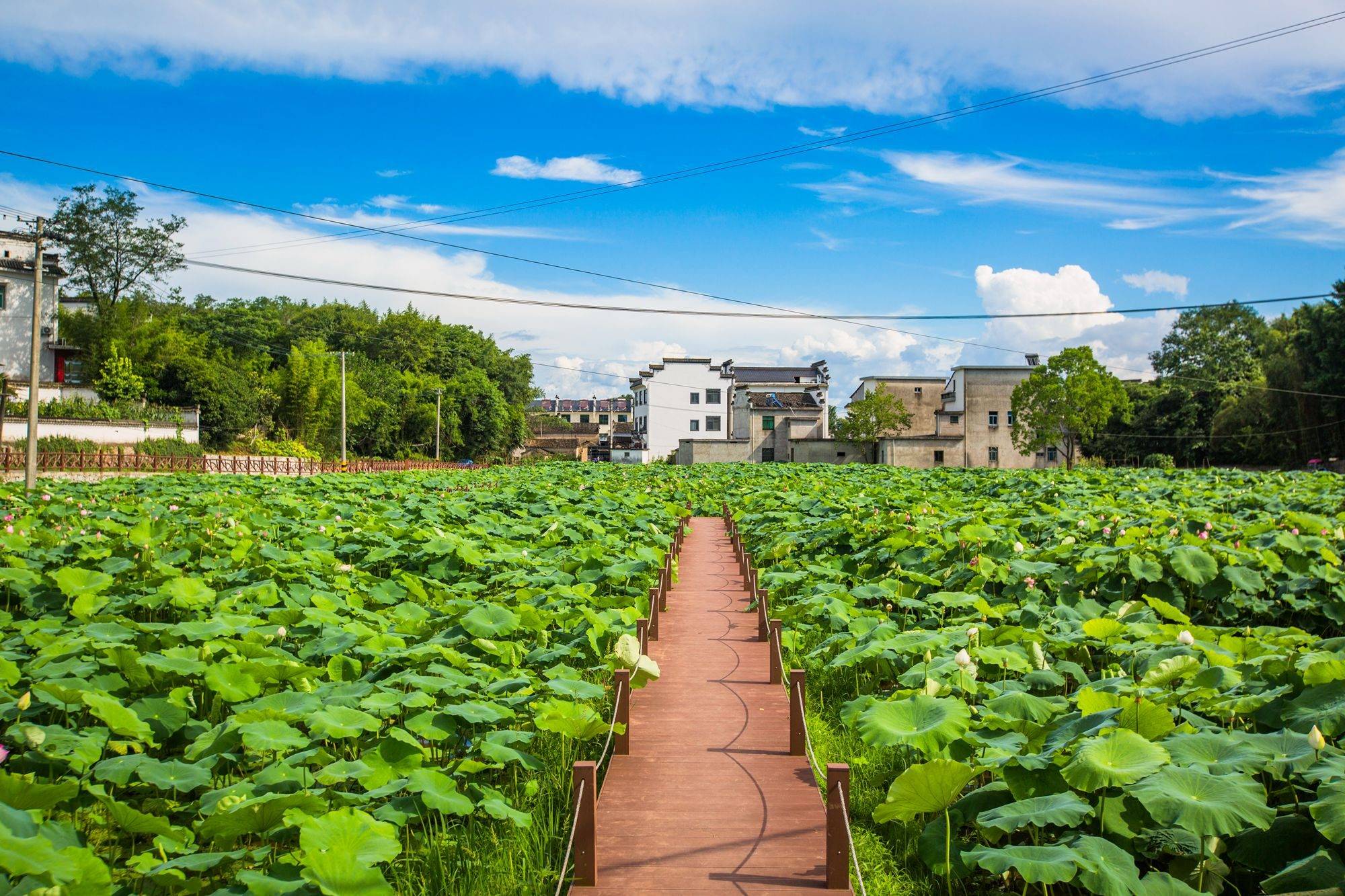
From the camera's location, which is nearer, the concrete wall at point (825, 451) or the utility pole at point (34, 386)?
the utility pole at point (34, 386)

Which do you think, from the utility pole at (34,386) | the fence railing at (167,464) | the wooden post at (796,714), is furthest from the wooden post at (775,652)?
the fence railing at (167,464)

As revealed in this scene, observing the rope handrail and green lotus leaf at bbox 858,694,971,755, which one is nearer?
the rope handrail

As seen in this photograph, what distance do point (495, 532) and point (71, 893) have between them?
8.21 m

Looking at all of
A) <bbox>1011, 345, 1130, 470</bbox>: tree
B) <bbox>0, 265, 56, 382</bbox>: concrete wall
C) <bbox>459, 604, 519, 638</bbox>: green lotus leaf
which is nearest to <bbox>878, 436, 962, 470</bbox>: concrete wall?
<bbox>1011, 345, 1130, 470</bbox>: tree

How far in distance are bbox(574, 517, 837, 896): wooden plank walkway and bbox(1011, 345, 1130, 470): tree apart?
35.6m

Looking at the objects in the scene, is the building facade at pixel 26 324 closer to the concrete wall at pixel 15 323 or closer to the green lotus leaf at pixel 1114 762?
the concrete wall at pixel 15 323

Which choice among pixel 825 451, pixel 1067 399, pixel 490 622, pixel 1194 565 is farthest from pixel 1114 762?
pixel 825 451

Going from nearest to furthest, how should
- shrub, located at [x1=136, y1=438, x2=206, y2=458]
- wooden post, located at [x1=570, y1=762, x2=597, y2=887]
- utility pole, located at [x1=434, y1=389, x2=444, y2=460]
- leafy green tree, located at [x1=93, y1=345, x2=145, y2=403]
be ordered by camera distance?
wooden post, located at [x1=570, y1=762, x2=597, y2=887] → shrub, located at [x1=136, y1=438, x2=206, y2=458] → leafy green tree, located at [x1=93, y1=345, x2=145, y2=403] → utility pole, located at [x1=434, y1=389, x2=444, y2=460]

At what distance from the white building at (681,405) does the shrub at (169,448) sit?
2894 cm

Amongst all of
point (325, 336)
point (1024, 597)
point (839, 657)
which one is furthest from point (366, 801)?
point (325, 336)

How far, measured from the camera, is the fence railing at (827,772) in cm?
327

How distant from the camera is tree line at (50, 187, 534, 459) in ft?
132

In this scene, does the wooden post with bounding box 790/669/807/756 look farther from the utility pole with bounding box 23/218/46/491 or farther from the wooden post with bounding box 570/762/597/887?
the utility pole with bounding box 23/218/46/491

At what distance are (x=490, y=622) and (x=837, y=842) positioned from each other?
271 centimetres
